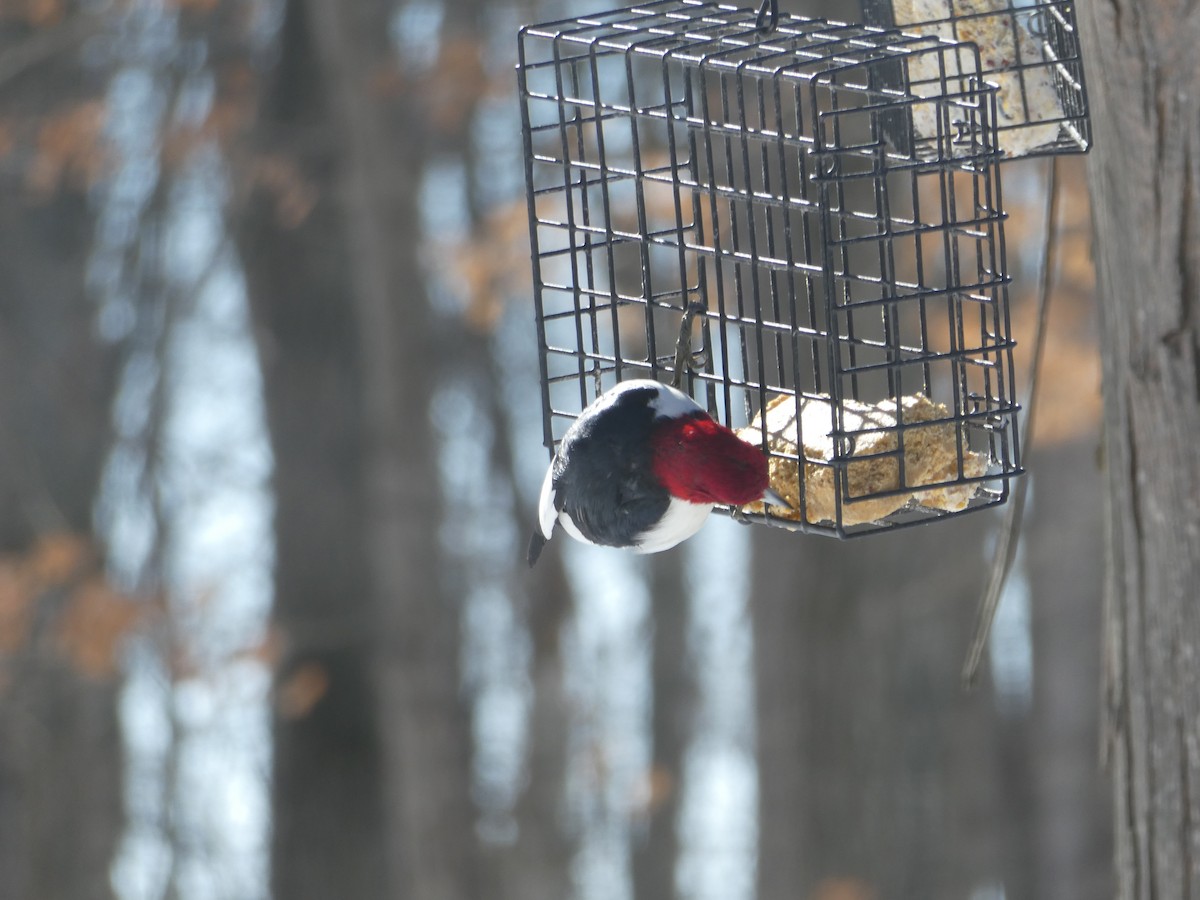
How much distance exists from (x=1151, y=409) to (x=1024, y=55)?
88cm

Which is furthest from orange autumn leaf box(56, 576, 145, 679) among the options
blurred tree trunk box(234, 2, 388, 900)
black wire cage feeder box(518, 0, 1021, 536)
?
black wire cage feeder box(518, 0, 1021, 536)

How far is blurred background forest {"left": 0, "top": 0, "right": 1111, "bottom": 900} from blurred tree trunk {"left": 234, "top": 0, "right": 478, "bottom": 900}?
3 centimetres

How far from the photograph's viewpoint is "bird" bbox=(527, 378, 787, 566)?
2.83 m

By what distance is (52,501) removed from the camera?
10.2m

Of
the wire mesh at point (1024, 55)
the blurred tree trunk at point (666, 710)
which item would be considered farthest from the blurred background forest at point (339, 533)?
the wire mesh at point (1024, 55)

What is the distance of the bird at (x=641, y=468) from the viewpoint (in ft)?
9.30

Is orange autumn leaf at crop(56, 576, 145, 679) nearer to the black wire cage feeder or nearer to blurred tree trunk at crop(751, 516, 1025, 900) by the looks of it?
blurred tree trunk at crop(751, 516, 1025, 900)

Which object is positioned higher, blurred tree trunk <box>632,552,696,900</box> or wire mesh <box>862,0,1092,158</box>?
wire mesh <box>862,0,1092,158</box>

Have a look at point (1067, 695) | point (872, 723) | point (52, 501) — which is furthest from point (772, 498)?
point (1067, 695)

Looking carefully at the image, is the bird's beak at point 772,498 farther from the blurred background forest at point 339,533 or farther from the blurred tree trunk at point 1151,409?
the blurred background forest at point 339,533

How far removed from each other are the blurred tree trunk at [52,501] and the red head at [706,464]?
7.35 m

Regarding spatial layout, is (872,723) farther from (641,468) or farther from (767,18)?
(767,18)

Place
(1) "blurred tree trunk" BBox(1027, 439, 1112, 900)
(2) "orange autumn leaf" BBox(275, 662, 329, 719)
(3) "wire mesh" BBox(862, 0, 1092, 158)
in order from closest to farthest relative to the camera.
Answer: (3) "wire mesh" BBox(862, 0, 1092, 158), (2) "orange autumn leaf" BBox(275, 662, 329, 719), (1) "blurred tree trunk" BBox(1027, 439, 1112, 900)

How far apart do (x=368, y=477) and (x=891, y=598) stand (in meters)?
3.36
